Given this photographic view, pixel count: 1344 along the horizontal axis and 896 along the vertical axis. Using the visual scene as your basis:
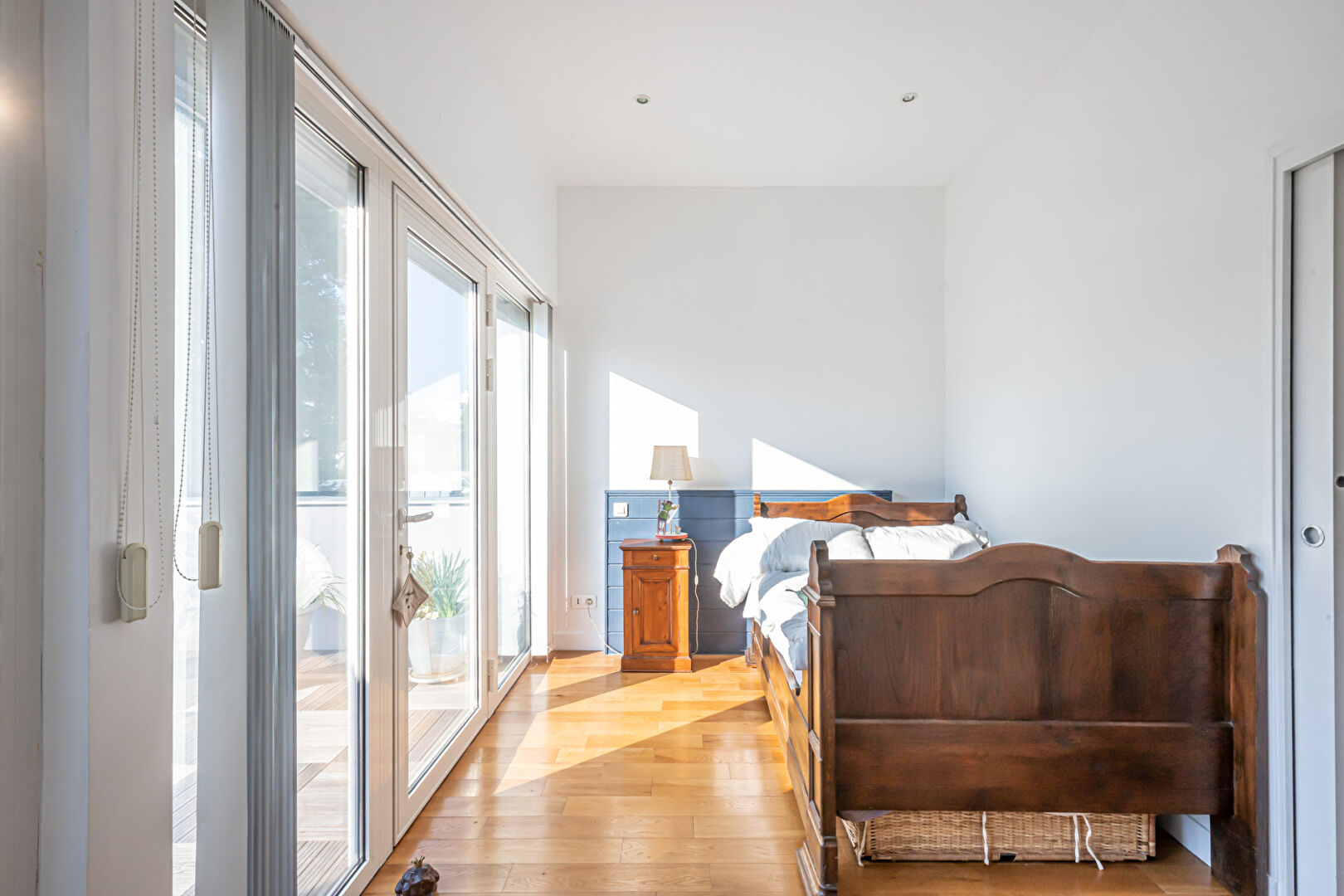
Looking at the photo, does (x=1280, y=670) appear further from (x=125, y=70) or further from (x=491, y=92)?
(x=491, y=92)

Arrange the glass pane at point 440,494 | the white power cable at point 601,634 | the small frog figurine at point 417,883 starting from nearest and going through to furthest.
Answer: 1. the small frog figurine at point 417,883
2. the glass pane at point 440,494
3. the white power cable at point 601,634

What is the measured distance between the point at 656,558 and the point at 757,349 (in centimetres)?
142

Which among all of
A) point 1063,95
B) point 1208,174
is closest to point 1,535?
point 1208,174

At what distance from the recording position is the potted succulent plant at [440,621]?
7.66 feet

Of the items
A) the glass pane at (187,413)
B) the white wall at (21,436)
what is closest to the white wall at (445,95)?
the glass pane at (187,413)

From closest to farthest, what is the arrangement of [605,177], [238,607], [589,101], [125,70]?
[125,70], [238,607], [589,101], [605,177]

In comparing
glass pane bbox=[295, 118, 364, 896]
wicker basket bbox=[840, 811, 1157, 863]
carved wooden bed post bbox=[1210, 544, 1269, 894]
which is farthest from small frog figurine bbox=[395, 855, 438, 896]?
carved wooden bed post bbox=[1210, 544, 1269, 894]

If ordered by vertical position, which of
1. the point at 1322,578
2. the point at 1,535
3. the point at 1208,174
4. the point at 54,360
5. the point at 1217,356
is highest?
the point at 1208,174

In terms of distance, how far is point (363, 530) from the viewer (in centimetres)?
192

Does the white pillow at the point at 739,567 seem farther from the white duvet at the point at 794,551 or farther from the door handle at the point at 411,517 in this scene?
the door handle at the point at 411,517

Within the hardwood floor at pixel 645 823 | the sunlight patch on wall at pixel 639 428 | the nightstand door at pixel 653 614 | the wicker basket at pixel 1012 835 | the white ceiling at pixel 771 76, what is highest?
the white ceiling at pixel 771 76

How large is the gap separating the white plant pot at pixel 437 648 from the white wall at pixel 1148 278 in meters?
2.50

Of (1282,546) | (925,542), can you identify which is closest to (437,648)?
(925,542)

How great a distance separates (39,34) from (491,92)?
2.12 m
